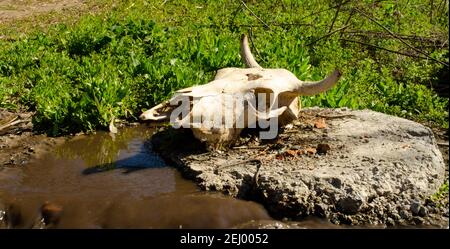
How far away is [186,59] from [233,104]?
2793 millimetres

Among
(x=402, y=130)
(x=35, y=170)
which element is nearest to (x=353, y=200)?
(x=402, y=130)

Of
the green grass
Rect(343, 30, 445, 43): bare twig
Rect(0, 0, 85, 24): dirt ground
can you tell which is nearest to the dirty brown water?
the green grass

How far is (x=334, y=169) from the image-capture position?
4.69 m

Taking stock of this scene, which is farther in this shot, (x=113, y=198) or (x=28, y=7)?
(x=28, y=7)

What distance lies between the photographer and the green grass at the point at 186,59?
21.7ft

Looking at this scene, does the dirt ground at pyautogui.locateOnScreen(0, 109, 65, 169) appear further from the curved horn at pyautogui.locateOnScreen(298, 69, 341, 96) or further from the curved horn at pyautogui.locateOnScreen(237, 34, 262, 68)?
the curved horn at pyautogui.locateOnScreen(298, 69, 341, 96)

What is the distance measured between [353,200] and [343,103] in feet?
7.11

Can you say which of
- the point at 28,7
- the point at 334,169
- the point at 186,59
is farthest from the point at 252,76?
the point at 28,7

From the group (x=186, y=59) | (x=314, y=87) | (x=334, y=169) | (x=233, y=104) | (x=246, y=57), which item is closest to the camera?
(x=334, y=169)

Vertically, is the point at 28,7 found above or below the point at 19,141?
above

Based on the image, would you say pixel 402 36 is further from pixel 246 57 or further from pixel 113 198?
pixel 113 198

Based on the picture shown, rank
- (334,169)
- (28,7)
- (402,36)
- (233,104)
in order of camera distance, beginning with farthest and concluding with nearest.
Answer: (28,7)
(402,36)
(233,104)
(334,169)

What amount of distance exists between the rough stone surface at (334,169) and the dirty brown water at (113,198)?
0.48 ft
